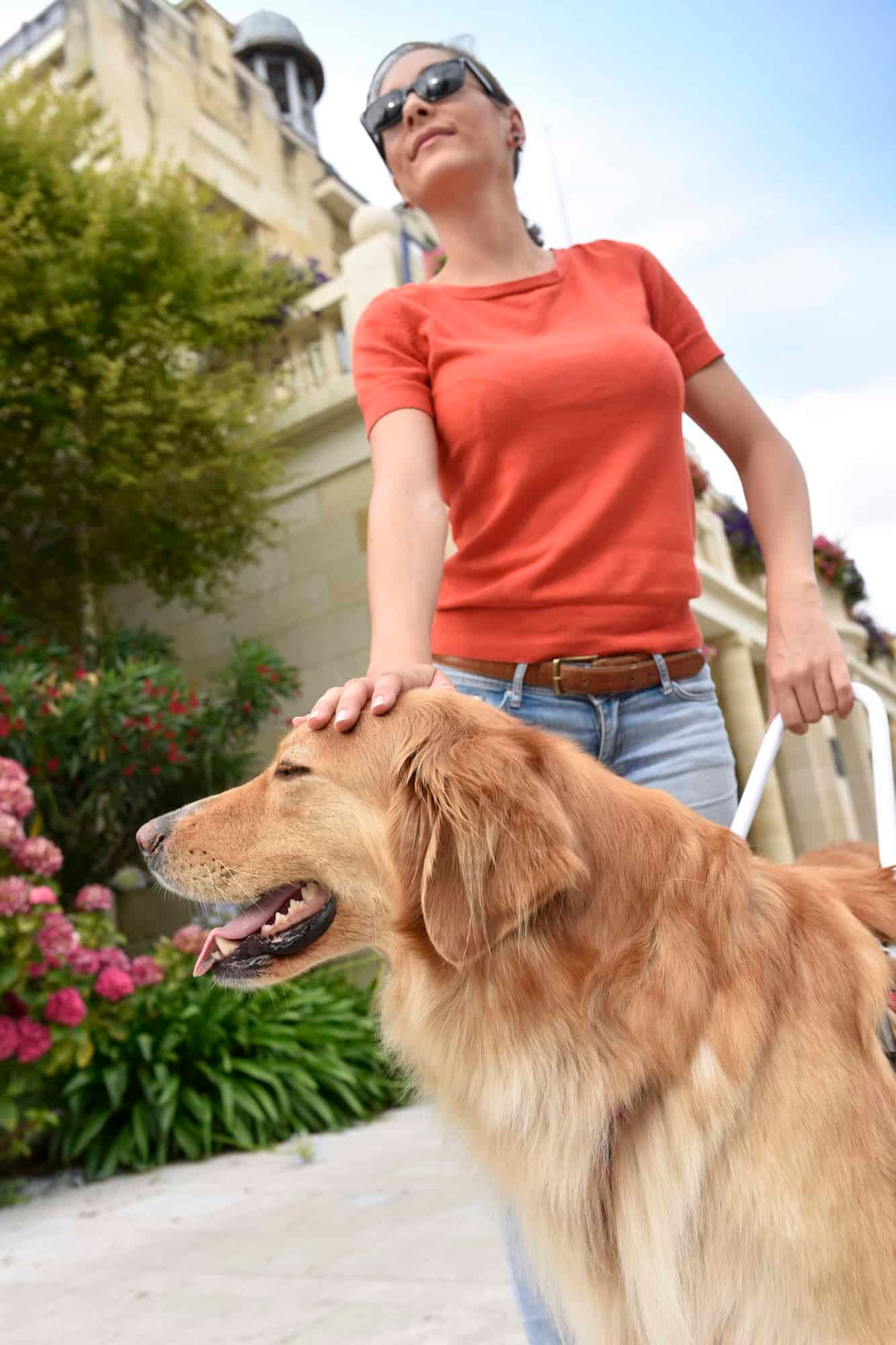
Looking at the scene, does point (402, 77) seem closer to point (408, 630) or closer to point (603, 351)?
point (603, 351)

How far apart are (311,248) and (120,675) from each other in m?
9.73

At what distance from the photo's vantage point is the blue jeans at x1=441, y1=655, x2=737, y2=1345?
1.97 metres

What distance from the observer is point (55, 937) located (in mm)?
5004

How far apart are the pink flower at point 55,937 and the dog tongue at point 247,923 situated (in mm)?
3457

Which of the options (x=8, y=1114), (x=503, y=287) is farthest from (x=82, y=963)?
(x=503, y=287)

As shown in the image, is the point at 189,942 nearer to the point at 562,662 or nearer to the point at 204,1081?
the point at 204,1081

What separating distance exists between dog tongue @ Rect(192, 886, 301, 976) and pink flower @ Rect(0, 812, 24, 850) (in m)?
3.52

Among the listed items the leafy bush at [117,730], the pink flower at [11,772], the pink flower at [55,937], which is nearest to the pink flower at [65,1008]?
the pink flower at [55,937]

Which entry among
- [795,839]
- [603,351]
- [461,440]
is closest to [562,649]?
[461,440]

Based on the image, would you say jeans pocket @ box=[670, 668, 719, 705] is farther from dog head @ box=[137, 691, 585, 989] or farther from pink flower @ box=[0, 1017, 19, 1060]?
pink flower @ box=[0, 1017, 19, 1060]

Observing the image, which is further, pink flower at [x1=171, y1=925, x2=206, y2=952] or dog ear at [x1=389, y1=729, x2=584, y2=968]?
pink flower at [x1=171, y1=925, x2=206, y2=952]

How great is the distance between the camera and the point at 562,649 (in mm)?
1972

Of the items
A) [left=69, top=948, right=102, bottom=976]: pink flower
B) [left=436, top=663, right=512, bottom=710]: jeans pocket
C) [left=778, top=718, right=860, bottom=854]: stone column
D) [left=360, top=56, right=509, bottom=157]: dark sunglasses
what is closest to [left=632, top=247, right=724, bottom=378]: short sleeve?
[left=360, top=56, right=509, bottom=157]: dark sunglasses

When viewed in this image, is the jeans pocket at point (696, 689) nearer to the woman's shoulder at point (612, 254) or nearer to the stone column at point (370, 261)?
the woman's shoulder at point (612, 254)
